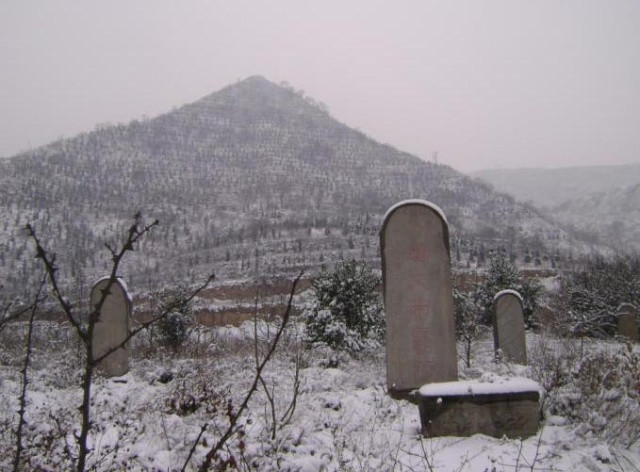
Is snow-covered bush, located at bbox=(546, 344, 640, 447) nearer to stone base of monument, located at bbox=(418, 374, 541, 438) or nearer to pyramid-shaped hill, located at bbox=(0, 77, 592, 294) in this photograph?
stone base of monument, located at bbox=(418, 374, 541, 438)

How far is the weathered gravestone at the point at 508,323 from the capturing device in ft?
32.6

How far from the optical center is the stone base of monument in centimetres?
440

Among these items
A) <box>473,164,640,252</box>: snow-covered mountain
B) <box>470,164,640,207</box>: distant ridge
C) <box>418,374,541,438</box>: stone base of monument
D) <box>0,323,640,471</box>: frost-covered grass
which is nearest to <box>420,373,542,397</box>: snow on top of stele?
<box>418,374,541,438</box>: stone base of monument

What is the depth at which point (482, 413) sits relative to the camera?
14.5 feet

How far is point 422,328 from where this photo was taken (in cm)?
671

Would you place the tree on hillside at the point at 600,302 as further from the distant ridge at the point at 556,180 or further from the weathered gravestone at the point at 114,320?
the distant ridge at the point at 556,180

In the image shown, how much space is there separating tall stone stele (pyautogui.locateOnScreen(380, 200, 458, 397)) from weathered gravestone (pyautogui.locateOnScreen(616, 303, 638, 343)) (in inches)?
315

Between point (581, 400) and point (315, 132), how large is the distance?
102 meters

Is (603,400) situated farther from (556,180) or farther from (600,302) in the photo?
(556,180)

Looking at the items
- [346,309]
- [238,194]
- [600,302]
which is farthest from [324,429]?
[238,194]

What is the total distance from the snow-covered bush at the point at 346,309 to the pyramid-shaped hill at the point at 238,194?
30224 mm

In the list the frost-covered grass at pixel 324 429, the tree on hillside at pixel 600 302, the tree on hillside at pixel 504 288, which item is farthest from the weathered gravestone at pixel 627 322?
the frost-covered grass at pixel 324 429

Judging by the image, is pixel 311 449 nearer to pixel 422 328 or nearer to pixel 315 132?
pixel 422 328

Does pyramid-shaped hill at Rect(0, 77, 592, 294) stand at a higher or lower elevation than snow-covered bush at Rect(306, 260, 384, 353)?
higher
